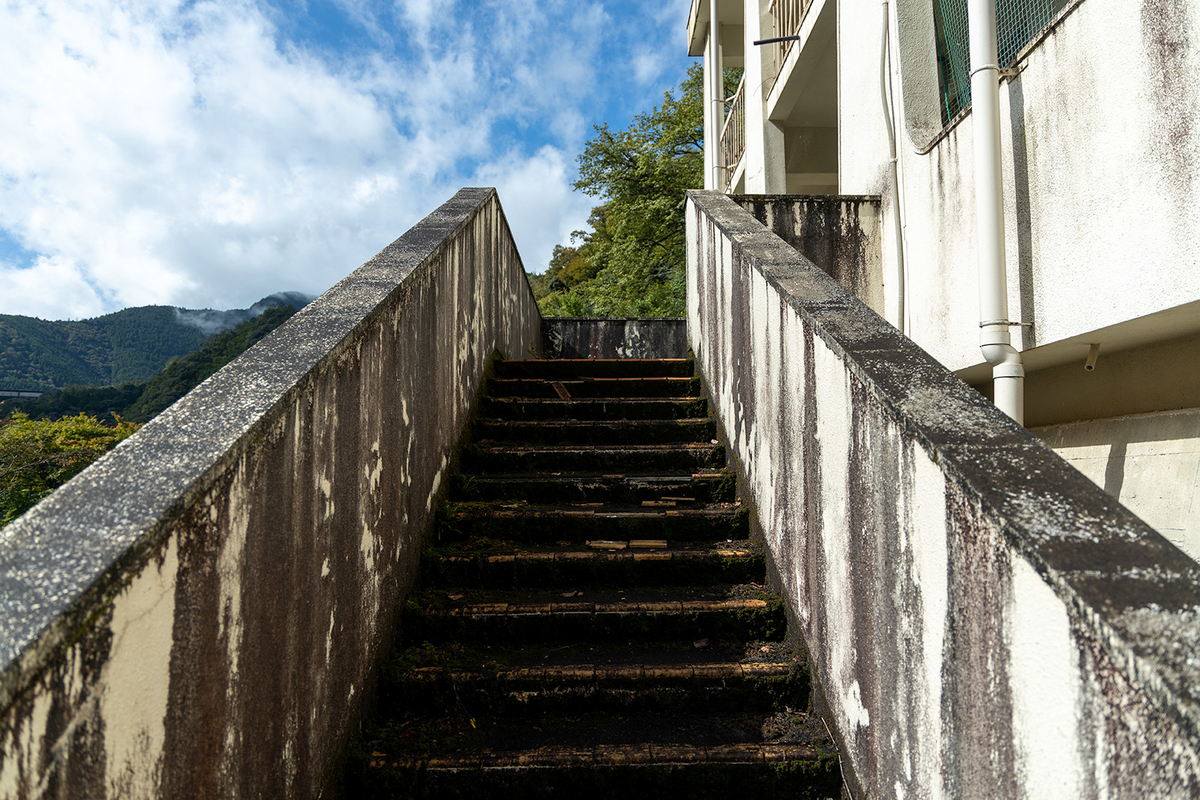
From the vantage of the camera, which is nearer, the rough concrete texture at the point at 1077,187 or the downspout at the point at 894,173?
the rough concrete texture at the point at 1077,187

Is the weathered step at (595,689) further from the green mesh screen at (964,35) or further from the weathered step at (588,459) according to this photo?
the green mesh screen at (964,35)

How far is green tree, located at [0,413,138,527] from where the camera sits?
30.7 ft

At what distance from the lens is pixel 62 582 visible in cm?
100

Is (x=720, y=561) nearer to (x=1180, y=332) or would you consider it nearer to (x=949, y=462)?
(x=949, y=462)

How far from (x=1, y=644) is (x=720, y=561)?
241 centimetres

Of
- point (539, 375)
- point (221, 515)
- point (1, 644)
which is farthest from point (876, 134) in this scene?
point (1, 644)

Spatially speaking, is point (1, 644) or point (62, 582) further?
point (62, 582)

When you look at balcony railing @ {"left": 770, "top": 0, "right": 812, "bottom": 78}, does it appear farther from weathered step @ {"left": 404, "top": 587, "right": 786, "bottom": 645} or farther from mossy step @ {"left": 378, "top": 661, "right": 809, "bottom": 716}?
mossy step @ {"left": 378, "top": 661, "right": 809, "bottom": 716}

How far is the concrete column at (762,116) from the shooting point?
9156mm

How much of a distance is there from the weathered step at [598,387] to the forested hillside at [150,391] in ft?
66.4

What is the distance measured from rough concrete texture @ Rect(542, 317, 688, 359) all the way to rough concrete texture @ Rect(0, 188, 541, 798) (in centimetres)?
707


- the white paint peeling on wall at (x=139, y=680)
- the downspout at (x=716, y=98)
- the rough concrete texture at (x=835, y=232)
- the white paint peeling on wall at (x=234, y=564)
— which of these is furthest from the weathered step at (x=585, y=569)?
the downspout at (x=716, y=98)

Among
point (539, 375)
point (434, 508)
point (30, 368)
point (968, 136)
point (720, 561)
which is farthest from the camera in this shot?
point (30, 368)

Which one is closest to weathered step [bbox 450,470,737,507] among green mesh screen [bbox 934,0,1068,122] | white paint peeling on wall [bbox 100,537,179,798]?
white paint peeling on wall [bbox 100,537,179,798]
